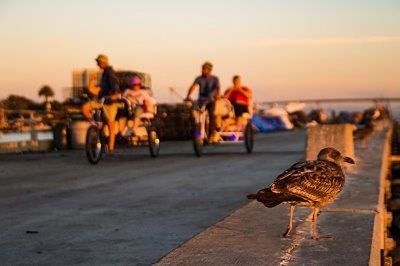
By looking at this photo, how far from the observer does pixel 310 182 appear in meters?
5.90

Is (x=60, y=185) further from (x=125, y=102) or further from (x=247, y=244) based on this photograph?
(x=247, y=244)

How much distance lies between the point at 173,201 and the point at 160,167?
5.55 meters

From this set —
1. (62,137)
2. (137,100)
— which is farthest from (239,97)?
(62,137)

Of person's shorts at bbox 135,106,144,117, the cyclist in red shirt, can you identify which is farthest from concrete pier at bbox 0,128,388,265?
the cyclist in red shirt

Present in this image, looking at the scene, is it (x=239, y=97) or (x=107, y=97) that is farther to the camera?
(x=239, y=97)

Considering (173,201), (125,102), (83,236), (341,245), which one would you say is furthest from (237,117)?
Answer: (341,245)

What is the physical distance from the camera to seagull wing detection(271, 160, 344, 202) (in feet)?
19.3

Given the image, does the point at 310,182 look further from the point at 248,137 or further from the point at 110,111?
the point at 248,137

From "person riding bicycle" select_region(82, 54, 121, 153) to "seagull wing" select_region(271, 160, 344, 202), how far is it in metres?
10.7

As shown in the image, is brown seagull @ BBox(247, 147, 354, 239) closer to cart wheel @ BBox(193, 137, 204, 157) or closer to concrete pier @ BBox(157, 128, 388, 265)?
concrete pier @ BBox(157, 128, 388, 265)

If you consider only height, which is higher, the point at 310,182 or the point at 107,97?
the point at 107,97

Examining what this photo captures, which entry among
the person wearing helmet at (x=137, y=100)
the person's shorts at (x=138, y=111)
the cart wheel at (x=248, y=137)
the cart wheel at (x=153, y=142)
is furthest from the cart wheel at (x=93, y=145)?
the cart wheel at (x=248, y=137)

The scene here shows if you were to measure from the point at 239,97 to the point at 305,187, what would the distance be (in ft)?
48.0

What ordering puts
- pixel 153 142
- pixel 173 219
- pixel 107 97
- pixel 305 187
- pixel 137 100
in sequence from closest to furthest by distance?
pixel 305 187
pixel 173 219
pixel 107 97
pixel 137 100
pixel 153 142
